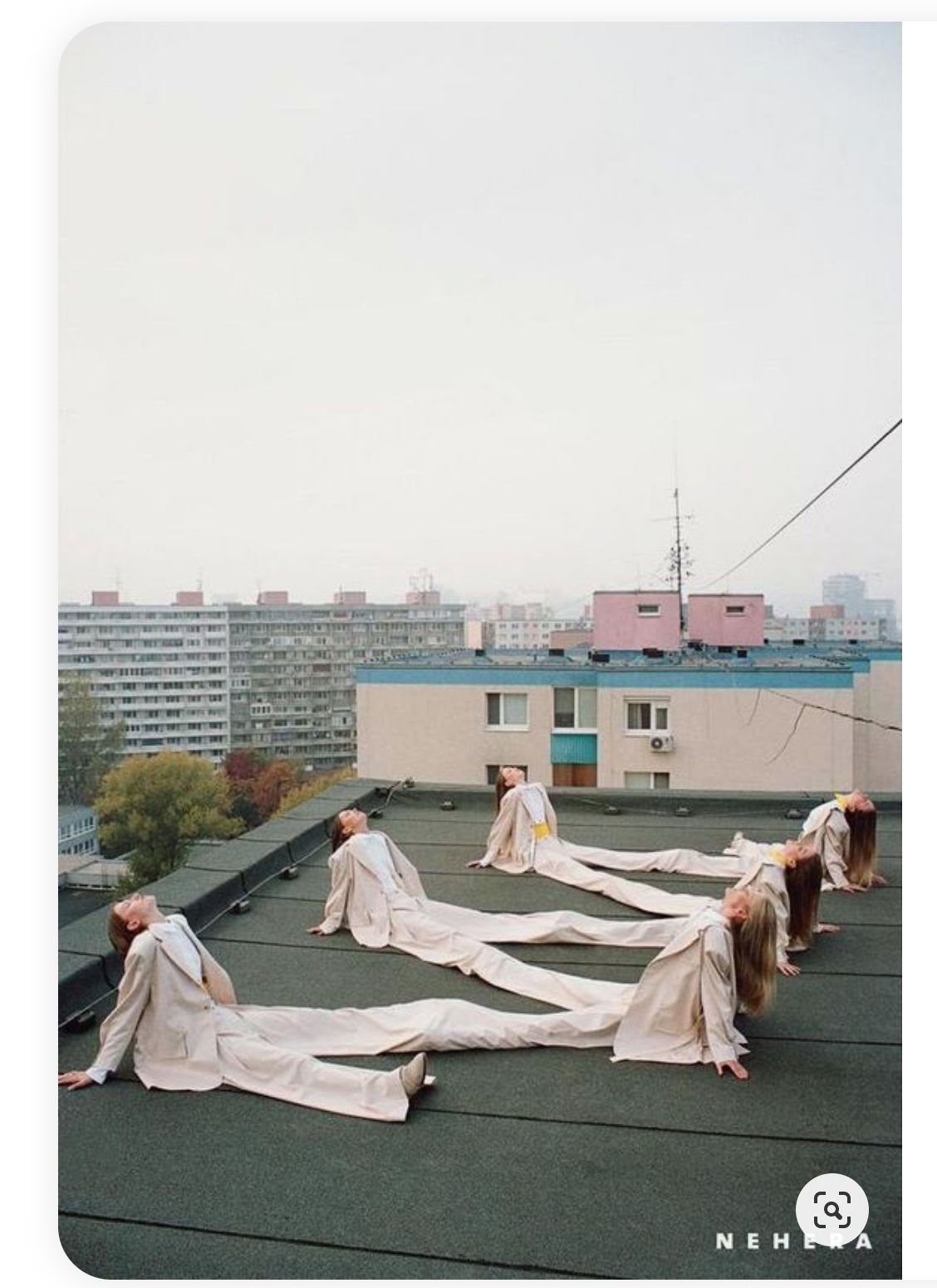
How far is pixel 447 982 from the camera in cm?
296

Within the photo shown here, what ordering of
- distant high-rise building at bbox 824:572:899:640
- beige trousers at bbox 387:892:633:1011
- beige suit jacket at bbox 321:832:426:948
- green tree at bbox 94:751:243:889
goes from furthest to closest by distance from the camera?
beige suit jacket at bbox 321:832:426:948 → green tree at bbox 94:751:243:889 → beige trousers at bbox 387:892:633:1011 → distant high-rise building at bbox 824:572:899:640

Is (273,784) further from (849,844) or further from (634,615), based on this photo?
(849,844)

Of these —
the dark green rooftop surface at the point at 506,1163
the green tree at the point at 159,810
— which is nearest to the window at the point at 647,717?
the dark green rooftop surface at the point at 506,1163

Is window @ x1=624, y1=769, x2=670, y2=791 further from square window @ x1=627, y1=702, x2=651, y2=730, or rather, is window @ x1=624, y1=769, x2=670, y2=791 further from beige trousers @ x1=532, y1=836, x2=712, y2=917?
beige trousers @ x1=532, y1=836, x2=712, y2=917

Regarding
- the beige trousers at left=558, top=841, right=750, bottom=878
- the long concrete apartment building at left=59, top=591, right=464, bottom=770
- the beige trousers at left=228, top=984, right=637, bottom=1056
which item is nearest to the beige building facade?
the long concrete apartment building at left=59, top=591, right=464, bottom=770

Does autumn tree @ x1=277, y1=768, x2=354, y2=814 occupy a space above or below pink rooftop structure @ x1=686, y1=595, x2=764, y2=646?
below

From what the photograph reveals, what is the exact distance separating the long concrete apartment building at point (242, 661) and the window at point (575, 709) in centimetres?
67

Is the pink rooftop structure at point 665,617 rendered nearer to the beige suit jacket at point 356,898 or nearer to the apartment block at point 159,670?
the beige suit jacket at point 356,898

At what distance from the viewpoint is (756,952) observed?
2.50 metres

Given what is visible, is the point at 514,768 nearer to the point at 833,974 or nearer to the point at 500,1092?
the point at 833,974

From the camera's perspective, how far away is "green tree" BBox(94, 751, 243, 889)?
2.90m

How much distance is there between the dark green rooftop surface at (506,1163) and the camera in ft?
6.14
